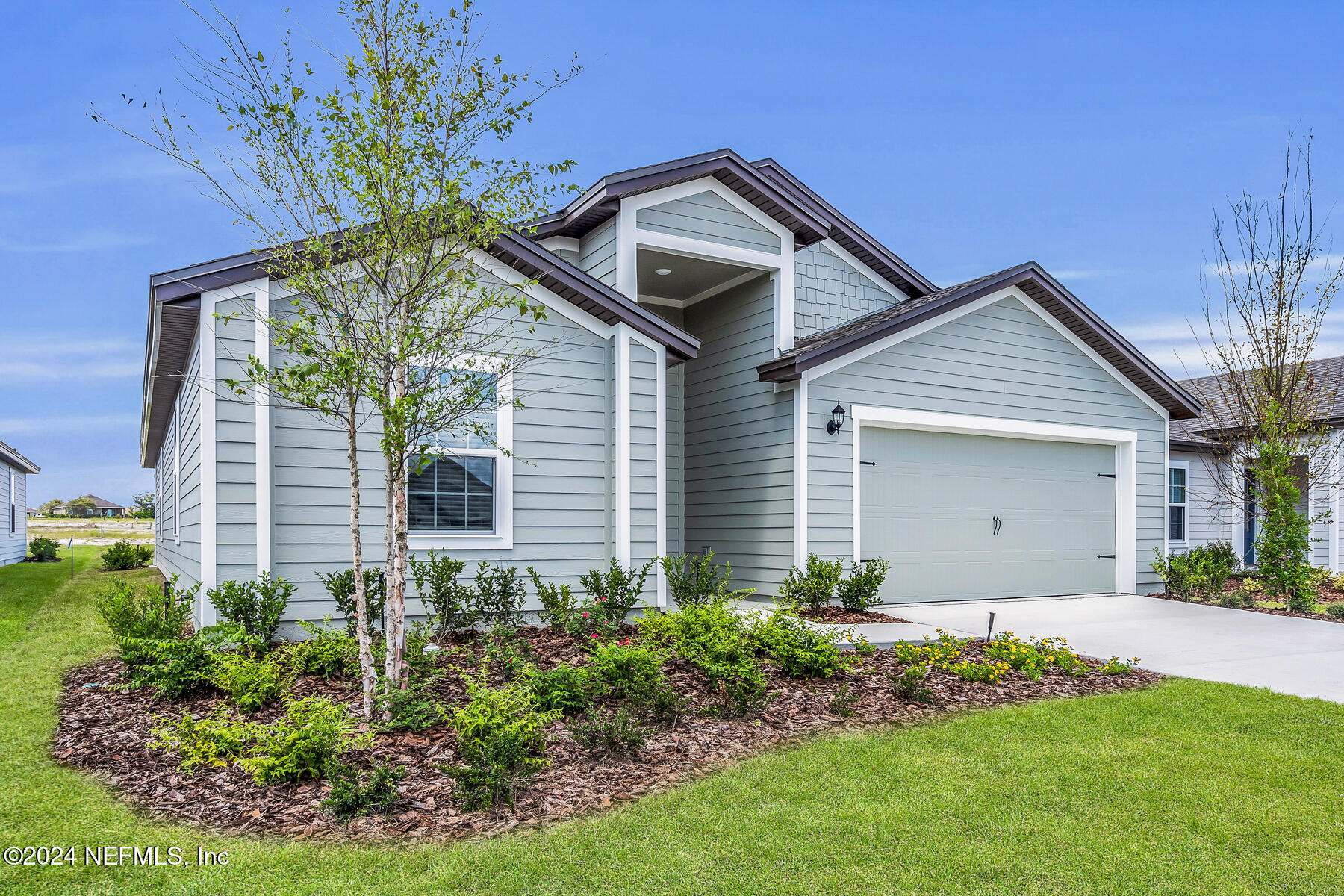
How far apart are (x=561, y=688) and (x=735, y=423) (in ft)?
21.0

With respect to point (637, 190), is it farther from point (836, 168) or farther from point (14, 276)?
point (14, 276)

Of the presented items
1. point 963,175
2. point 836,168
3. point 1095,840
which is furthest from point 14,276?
point 1095,840

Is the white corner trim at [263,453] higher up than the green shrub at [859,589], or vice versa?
the white corner trim at [263,453]

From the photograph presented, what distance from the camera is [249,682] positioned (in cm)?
558

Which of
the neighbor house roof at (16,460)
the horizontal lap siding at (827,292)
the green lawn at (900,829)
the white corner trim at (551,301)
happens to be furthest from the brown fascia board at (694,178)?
the neighbor house roof at (16,460)

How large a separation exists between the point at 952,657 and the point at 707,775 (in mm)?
3181

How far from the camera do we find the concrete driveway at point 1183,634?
7223 mm

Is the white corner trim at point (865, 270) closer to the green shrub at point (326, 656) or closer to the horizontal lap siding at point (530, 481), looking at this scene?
the horizontal lap siding at point (530, 481)

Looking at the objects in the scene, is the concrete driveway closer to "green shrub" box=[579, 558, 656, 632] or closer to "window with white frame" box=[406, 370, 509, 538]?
"green shrub" box=[579, 558, 656, 632]

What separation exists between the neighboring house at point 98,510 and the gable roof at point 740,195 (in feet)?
269

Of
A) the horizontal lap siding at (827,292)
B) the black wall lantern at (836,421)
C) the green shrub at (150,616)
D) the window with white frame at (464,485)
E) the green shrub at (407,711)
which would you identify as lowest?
the green shrub at (407,711)

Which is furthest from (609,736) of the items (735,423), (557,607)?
(735,423)

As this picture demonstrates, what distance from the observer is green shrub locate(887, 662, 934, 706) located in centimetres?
605

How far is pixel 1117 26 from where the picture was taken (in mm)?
15500
